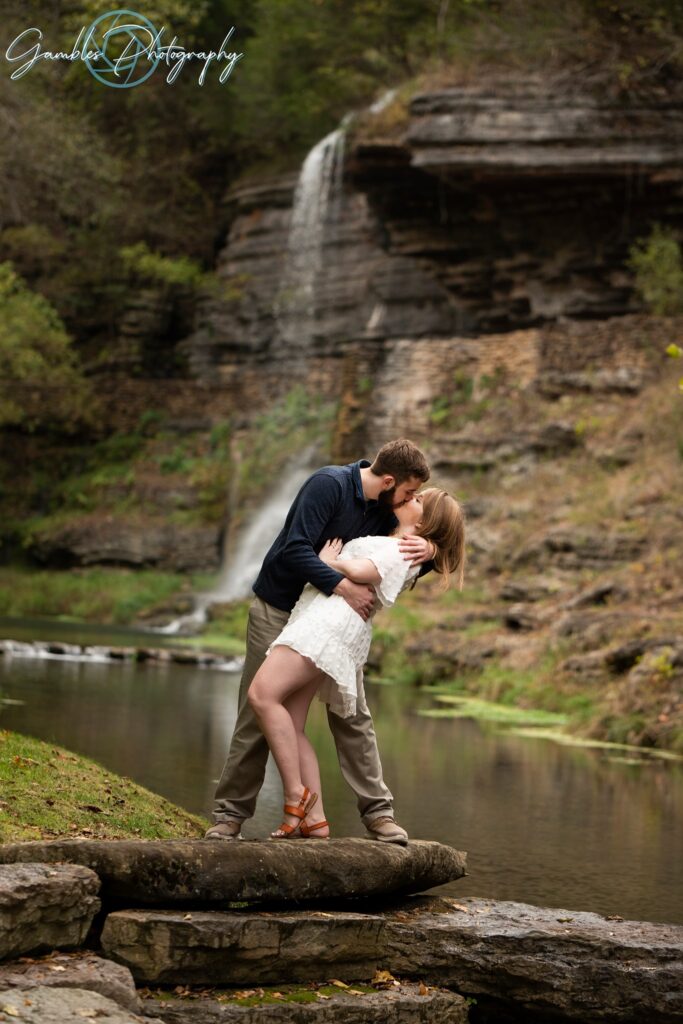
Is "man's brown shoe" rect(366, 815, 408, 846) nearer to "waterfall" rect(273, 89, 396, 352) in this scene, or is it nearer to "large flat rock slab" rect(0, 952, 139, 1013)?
"large flat rock slab" rect(0, 952, 139, 1013)

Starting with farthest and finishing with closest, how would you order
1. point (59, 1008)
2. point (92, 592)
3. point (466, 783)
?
1. point (92, 592)
2. point (466, 783)
3. point (59, 1008)

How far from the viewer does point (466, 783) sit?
1217 cm

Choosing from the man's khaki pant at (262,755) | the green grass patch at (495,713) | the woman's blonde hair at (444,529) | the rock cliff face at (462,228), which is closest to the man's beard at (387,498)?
the woman's blonde hair at (444,529)

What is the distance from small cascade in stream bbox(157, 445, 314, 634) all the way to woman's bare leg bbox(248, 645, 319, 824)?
24631mm

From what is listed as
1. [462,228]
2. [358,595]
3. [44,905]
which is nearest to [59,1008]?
[44,905]

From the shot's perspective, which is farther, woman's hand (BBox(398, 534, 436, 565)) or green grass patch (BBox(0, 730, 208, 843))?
woman's hand (BBox(398, 534, 436, 565))

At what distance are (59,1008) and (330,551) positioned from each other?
282cm

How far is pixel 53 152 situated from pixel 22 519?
11092mm

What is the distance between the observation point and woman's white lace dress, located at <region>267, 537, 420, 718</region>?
21.3 ft

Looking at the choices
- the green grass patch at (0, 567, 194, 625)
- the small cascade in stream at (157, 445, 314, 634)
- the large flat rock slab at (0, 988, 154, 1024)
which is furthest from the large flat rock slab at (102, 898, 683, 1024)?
the green grass patch at (0, 567, 194, 625)

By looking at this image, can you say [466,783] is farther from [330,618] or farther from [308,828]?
[330,618]

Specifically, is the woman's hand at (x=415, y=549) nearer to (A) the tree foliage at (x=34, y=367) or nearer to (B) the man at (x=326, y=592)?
(B) the man at (x=326, y=592)

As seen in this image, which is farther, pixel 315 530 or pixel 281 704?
pixel 315 530

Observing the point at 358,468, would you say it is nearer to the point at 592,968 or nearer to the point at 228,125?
the point at 592,968
